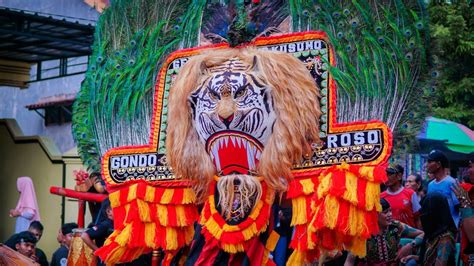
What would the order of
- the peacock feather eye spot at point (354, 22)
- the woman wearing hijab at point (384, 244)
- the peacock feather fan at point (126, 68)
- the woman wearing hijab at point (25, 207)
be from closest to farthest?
1. the peacock feather eye spot at point (354, 22)
2. the peacock feather fan at point (126, 68)
3. the woman wearing hijab at point (384, 244)
4. the woman wearing hijab at point (25, 207)

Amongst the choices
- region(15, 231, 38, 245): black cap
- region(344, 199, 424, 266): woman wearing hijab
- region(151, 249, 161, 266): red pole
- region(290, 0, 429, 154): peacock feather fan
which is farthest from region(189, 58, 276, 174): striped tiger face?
region(15, 231, 38, 245): black cap

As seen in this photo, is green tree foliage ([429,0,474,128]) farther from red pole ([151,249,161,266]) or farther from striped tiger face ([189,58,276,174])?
striped tiger face ([189,58,276,174])

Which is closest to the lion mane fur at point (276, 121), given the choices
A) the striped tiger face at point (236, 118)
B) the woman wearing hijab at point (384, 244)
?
the striped tiger face at point (236, 118)

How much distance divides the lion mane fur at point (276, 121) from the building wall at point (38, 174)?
6.65 metres

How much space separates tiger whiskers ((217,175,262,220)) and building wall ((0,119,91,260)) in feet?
22.6

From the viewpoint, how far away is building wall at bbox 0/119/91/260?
1240cm

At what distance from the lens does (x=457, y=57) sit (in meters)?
14.3

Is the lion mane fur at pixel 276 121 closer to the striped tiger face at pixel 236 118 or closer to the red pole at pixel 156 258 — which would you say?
the striped tiger face at pixel 236 118

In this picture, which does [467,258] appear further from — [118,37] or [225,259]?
[118,37]

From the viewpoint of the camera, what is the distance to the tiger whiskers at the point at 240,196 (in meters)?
5.14

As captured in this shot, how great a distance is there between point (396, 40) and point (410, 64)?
0.16m

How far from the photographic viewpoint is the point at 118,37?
593 centimetres

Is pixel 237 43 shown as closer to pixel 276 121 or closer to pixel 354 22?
pixel 276 121

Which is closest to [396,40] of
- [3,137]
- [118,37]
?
[118,37]
